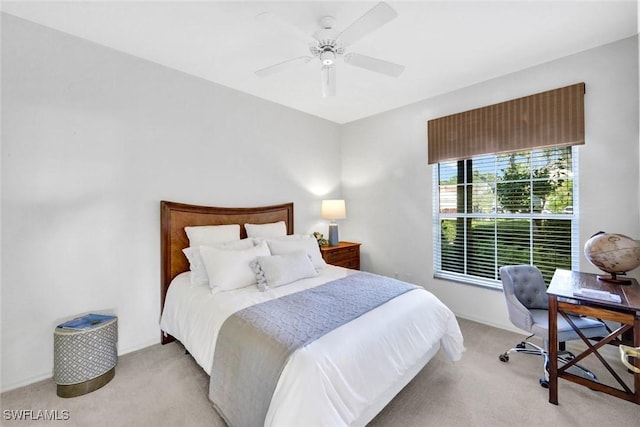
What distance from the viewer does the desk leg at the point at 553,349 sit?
1899 millimetres

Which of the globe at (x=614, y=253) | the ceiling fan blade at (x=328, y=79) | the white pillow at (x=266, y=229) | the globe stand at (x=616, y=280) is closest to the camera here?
the globe at (x=614, y=253)

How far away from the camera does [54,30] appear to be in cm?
227

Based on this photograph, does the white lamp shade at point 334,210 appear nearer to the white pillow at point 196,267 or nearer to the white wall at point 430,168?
the white wall at point 430,168

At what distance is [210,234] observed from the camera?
9.68 ft

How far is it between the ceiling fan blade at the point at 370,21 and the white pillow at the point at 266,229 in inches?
86.0

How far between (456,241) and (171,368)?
3.36 meters

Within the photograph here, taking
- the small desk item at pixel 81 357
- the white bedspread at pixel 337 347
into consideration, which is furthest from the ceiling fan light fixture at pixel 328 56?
the small desk item at pixel 81 357

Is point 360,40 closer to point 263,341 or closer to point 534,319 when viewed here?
point 263,341

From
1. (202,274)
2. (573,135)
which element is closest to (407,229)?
(573,135)

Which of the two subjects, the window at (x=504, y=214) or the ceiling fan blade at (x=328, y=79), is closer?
the ceiling fan blade at (x=328, y=79)

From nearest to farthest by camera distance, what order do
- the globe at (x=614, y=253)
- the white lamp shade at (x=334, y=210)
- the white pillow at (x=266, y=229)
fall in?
the globe at (x=614, y=253) → the white pillow at (x=266, y=229) → the white lamp shade at (x=334, y=210)

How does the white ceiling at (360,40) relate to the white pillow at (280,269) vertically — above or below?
above

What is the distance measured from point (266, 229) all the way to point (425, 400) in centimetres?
231

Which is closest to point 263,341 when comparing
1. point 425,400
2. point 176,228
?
point 425,400
